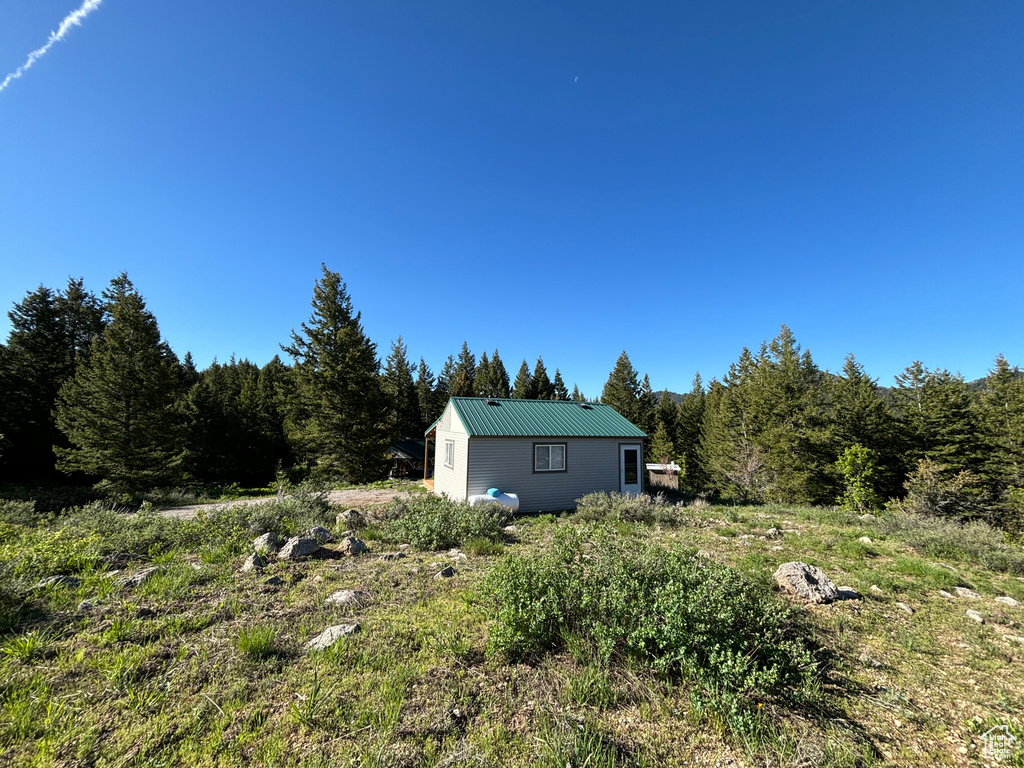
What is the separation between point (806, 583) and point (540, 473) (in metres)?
8.38

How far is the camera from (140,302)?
791 inches

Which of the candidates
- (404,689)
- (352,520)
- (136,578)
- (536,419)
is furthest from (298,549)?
(536,419)

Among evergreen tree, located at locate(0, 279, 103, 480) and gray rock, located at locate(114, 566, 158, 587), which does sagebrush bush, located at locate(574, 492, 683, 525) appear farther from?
evergreen tree, located at locate(0, 279, 103, 480)

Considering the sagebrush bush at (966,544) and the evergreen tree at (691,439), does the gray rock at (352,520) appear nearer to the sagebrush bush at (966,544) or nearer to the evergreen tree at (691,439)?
the sagebrush bush at (966,544)

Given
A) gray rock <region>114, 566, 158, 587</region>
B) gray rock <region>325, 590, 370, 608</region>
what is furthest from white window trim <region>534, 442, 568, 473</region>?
gray rock <region>114, 566, 158, 587</region>

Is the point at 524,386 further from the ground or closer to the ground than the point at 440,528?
further from the ground

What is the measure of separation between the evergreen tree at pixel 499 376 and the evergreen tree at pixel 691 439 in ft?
65.4

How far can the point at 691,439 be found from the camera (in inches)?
1569

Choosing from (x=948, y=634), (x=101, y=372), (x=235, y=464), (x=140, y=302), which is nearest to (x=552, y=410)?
(x=948, y=634)

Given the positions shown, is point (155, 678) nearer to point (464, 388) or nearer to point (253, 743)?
point (253, 743)

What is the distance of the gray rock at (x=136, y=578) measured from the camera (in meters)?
4.80

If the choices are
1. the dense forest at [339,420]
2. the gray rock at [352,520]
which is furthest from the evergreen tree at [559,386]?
the gray rock at [352,520]

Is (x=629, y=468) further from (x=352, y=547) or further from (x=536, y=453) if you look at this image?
(x=352, y=547)

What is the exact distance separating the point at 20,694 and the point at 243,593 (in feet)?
6.68
